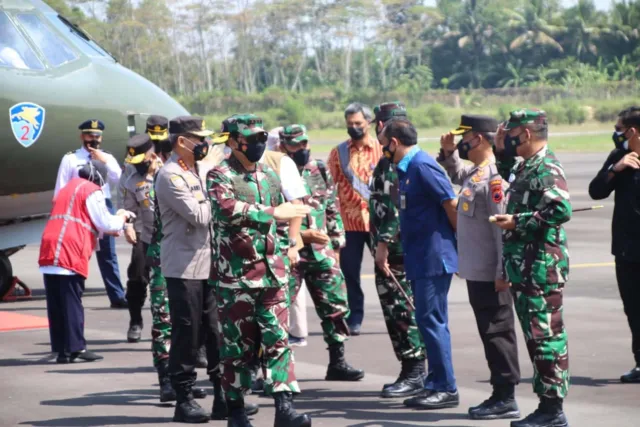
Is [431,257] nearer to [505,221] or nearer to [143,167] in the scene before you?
[505,221]

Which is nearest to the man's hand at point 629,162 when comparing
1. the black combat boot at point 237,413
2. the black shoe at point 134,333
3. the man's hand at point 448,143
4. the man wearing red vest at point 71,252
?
the man's hand at point 448,143

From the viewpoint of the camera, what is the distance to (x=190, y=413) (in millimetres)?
7727

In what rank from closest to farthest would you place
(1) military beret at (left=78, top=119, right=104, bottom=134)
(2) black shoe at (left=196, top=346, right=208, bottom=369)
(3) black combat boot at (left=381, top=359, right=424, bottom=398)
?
1. (3) black combat boot at (left=381, top=359, right=424, bottom=398)
2. (2) black shoe at (left=196, top=346, right=208, bottom=369)
3. (1) military beret at (left=78, top=119, right=104, bottom=134)

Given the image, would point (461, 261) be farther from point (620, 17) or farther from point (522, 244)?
point (620, 17)

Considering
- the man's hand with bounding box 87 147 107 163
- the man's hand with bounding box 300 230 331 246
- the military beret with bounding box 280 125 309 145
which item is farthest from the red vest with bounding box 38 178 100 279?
the man's hand with bounding box 300 230 331 246

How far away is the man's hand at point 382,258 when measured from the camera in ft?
28.2

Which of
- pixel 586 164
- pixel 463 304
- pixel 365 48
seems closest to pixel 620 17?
pixel 365 48

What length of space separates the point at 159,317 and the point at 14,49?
19.6ft

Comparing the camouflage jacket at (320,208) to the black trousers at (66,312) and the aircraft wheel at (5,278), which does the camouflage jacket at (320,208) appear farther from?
the aircraft wheel at (5,278)

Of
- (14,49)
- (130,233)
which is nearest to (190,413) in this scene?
(130,233)

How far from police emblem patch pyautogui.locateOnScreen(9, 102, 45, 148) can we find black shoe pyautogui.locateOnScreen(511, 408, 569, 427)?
7.76 metres

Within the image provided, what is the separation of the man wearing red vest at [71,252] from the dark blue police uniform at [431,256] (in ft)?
9.95

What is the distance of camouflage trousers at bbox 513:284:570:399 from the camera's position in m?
7.11

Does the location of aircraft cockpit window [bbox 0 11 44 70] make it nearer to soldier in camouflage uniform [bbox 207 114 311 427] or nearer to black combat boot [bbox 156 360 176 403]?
black combat boot [bbox 156 360 176 403]
